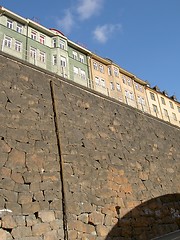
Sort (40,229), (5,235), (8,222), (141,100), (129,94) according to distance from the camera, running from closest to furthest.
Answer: (5,235) → (8,222) → (40,229) → (129,94) → (141,100)

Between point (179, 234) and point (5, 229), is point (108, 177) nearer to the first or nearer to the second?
point (179, 234)

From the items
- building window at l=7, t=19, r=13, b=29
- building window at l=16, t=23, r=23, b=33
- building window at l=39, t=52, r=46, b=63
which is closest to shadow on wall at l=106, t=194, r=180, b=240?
building window at l=39, t=52, r=46, b=63

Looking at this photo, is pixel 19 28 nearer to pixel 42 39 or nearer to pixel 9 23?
pixel 9 23

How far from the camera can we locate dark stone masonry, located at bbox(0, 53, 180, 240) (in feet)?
20.2

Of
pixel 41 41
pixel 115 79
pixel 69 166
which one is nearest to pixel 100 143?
pixel 69 166

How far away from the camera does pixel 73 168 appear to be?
750cm

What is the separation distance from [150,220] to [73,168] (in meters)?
3.34

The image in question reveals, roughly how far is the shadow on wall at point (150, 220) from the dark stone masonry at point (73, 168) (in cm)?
3

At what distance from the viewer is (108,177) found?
8.23 metres

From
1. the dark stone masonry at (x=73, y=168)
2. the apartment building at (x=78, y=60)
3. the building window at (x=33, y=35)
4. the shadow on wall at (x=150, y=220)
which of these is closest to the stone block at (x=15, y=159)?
the dark stone masonry at (x=73, y=168)

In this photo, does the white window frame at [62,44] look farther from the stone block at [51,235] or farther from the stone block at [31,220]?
the stone block at [51,235]

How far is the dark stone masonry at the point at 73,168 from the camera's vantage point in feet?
20.2

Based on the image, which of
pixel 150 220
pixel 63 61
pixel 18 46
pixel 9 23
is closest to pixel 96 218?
pixel 150 220

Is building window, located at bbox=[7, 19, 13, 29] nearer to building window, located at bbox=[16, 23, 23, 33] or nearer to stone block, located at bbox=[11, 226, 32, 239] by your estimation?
building window, located at bbox=[16, 23, 23, 33]
